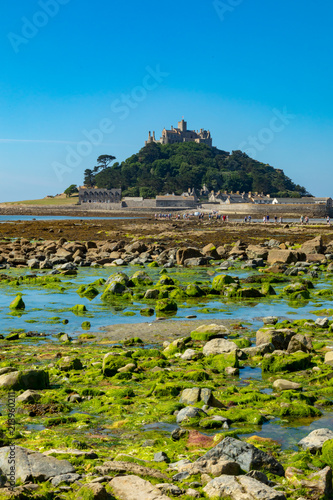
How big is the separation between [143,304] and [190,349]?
5.78 m

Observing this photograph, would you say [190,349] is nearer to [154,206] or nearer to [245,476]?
[245,476]

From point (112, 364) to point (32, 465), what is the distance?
3.47 metres

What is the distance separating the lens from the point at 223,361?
852cm

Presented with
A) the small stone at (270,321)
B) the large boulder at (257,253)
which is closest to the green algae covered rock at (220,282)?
the small stone at (270,321)

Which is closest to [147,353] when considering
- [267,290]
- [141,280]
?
[267,290]

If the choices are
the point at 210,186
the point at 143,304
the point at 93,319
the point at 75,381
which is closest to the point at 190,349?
the point at 75,381

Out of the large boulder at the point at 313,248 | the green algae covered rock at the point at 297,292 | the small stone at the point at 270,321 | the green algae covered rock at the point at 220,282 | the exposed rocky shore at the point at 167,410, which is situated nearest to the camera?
the exposed rocky shore at the point at 167,410

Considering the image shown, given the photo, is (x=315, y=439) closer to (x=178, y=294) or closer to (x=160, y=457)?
(x=160, y=457)

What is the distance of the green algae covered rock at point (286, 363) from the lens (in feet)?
27.3

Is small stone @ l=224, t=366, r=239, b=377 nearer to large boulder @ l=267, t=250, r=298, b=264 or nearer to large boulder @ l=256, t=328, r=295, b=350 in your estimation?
large boulder @ l=256, t=328, r=295, b=350

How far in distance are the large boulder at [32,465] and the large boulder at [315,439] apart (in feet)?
7.78

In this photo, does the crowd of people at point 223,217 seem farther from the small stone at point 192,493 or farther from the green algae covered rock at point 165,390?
the small stone at point 192,493

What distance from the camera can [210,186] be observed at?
188250 mm

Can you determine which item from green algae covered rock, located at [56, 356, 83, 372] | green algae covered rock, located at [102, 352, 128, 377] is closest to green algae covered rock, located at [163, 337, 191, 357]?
green algae covered rock, located at [102, 352, 128, 377]
